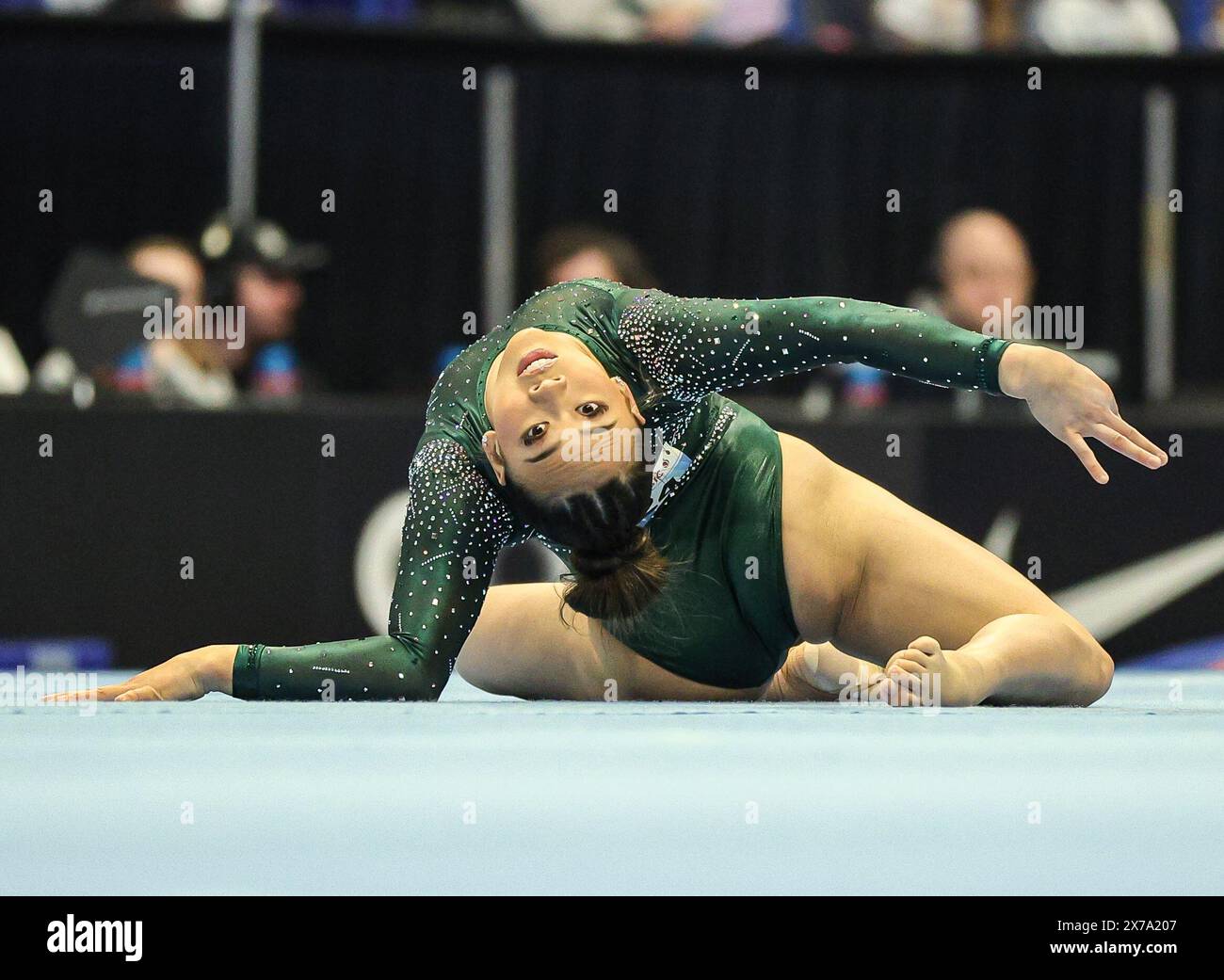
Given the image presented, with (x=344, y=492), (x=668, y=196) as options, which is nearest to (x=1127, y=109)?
(x=668, y=196)

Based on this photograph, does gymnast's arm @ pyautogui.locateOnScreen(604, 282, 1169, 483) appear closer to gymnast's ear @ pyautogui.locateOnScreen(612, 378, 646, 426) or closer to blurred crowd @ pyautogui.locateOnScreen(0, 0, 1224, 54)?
gymnast's ear @ pyautogui.locateOnScreen(612, 378, 646, 426)

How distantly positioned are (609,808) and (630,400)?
4.02ft

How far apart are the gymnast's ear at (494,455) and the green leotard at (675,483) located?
0.07ft

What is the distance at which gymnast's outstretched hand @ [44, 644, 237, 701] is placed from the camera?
2855mm

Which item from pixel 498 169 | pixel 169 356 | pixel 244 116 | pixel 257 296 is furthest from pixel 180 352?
pixel 498 169

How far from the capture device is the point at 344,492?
17.8 ft

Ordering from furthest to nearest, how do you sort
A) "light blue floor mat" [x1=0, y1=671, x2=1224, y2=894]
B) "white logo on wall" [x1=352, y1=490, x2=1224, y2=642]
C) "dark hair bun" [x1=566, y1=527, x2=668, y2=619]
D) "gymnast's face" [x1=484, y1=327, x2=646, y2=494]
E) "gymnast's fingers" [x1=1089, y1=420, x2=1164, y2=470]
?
"white logo on wall" [x1=352, y1=490, x2=1224, y2=642] < "dark hair bun" [x1=566, y1=527, x2=668, y2=619] < "gymnast's face" [x1=484, y1=327, x2=646, y2=494] < "gymnast's fingers" [x1=1089, y1=420, x2=1164, y2=470] < "light blue floor mat" [x1=0, y1=671, x2=1224, y2=894]

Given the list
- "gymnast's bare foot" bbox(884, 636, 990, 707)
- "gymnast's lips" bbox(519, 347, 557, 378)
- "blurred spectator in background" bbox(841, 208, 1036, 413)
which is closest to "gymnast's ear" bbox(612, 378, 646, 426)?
"gymnast's lips" bbox(519, 347, 557, 378)

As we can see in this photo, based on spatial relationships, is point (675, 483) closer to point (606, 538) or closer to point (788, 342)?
point (606, 538)

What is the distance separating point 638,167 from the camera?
7.52 metres

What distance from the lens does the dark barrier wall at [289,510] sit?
5.26m

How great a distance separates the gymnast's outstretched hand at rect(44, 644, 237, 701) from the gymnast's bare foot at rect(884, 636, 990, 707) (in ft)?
3.75
